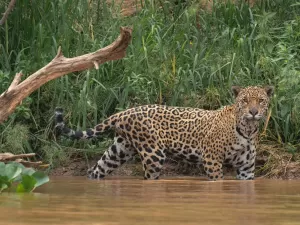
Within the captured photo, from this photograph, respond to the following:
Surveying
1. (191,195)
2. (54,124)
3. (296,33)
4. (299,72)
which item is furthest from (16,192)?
(296,33)

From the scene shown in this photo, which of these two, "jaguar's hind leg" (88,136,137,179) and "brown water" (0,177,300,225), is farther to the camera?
"jaguar's hind leg" (88,136,137,179)

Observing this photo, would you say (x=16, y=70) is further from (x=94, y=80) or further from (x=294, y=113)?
(x=294, y=113)

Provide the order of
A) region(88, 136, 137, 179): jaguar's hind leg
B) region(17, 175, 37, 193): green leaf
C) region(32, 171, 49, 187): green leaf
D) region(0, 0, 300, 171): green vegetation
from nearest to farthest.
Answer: region(17, 175, 37, 193): green leaf, region(32, 171, 49, 187): green leaf, region(88, 136, 137, 179): jaguar's hind leg, region(0, 0, 300, 171): green vegetation

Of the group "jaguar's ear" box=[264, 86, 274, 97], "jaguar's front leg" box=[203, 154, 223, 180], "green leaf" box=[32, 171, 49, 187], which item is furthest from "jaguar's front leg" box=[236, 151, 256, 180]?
"green leaf" box=[32, 171, 49, 187]

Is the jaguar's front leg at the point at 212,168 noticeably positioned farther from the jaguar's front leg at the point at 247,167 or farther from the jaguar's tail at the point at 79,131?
the jaguar's tail at the point at 79,131

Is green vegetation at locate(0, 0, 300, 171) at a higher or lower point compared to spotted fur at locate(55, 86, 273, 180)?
higher

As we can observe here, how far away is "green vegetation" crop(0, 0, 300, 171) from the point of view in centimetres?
924

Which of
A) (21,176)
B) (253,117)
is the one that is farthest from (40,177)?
(253,117)

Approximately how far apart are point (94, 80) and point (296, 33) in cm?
244

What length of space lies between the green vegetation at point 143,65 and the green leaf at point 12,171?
285 centimetres

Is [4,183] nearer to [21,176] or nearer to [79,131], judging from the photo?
[21,176]

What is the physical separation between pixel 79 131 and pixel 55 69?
198 centimetres

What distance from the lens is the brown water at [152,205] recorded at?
13.3ft

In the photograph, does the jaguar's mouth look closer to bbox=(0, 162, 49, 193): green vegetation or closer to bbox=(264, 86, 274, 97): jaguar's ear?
bbox=(264, 86, 274, 97): jaguar's ear
